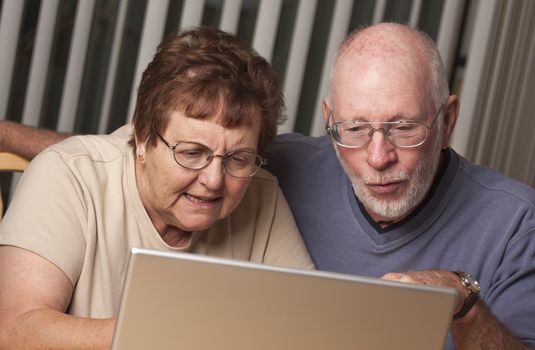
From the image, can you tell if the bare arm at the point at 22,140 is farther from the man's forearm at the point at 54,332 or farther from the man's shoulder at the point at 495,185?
the man's shoulder at the point at 495,185

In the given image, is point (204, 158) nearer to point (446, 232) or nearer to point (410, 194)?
point (410, 194)

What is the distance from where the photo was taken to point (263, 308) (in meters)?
1.04

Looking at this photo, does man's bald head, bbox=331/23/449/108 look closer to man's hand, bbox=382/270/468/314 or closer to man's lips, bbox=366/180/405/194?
man's lips, bbox=366/180/405/194

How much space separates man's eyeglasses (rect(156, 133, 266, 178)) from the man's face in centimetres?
26

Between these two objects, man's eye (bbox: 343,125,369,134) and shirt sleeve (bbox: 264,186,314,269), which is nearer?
man's eye (bbox: 343,125,369,134)

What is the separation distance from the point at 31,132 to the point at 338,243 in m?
0.80

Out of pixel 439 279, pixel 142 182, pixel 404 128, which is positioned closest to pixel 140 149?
pixel 142 182

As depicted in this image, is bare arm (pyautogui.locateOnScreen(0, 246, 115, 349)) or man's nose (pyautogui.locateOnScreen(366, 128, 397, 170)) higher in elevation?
man's nose (pyautogui.locateOnScreen(366, 128, 397, 170))

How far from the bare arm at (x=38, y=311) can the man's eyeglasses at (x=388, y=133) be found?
2.15ft

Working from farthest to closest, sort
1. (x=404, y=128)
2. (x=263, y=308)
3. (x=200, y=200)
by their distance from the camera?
1. (x=404, y=128)
2. (x=200, y=200)
3. (x=263, y=308)

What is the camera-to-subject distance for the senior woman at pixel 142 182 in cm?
156

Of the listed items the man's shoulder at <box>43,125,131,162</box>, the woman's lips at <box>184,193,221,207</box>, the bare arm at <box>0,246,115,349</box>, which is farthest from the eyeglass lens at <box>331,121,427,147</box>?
the bare arm at <box>0,246,115,349</box>

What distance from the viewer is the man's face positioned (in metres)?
1.78

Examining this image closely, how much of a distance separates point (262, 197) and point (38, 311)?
65 cm
